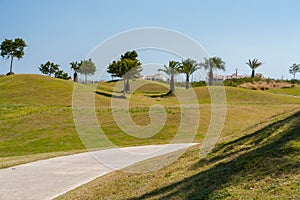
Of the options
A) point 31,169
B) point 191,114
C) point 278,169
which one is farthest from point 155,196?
point 191,114

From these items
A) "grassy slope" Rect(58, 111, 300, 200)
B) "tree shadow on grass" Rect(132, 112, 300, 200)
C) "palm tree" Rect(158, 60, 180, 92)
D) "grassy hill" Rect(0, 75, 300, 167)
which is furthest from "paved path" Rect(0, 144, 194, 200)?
"palm tree" Rect(158, 60, 180, 92)

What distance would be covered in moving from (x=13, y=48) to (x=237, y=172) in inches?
2796

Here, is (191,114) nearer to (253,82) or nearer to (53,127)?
(53,127)

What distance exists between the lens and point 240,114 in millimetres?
33812

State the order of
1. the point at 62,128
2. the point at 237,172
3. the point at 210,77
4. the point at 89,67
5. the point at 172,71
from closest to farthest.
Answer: the point at 237,172 < the point at 62,128 < the point at 89,67 < the point at 172,71 < the point at 210,77

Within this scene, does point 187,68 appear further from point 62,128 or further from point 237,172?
point 237,172

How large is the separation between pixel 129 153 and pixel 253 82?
67.2 metres

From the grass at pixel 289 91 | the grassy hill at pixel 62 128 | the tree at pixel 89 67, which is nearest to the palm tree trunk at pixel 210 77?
the grass at pixel 289 91

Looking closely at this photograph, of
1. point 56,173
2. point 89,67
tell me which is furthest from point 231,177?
point 89,67

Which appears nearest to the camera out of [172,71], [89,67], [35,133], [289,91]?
[35,133]

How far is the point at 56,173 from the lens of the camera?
1254 cm

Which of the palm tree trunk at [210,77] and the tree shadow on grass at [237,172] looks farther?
the palm tree trunk at [210,77]

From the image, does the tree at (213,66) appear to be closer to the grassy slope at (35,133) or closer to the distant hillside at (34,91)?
the distant hillside at (34,91)

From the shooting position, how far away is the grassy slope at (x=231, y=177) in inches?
227
